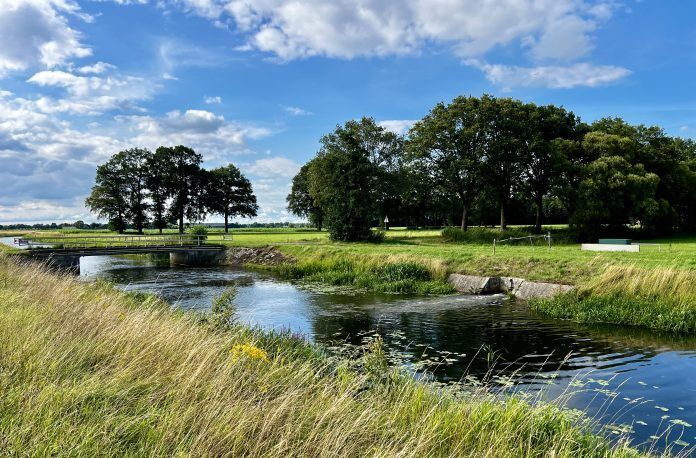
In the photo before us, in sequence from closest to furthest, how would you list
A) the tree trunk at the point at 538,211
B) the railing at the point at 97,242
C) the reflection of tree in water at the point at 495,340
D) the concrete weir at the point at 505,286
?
1. the reflection of tree in water at the point at 495,340
2. the concrete weir at the point at 505,286
3. the railing at the point at 97,242
4. the tree trunk at the point at 538,211

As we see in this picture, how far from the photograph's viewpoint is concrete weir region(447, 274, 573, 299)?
1995 centimetres

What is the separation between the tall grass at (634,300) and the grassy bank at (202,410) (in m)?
11.4

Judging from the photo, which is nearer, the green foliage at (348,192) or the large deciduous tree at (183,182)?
the green foliage at (348,192)

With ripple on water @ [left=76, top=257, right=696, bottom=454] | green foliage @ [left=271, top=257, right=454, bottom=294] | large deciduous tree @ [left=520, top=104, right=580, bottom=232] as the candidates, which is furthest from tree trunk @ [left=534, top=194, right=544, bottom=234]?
ripple on water @ [left=76, top=257, right=696, bottom=454]

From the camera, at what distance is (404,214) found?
84.9 m

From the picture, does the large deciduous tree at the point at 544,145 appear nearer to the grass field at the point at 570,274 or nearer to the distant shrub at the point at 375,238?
the distant shrub at the point at 375,238

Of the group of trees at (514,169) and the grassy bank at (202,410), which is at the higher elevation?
the group of trees at (514,169)

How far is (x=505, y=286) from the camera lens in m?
22.6

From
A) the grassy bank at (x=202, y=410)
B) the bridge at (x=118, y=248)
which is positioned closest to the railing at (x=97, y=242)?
the bridge at (x=118, y=248)

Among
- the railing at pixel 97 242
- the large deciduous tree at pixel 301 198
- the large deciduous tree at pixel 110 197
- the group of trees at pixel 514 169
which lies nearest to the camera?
the railing at pixel 97 242

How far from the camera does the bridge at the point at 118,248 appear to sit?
1512 inches

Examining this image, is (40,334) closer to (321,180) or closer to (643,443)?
(643,443)

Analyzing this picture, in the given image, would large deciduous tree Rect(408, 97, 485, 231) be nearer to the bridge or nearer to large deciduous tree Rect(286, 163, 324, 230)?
the bridge

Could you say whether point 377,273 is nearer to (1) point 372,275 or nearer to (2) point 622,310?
(1) point 372,275
